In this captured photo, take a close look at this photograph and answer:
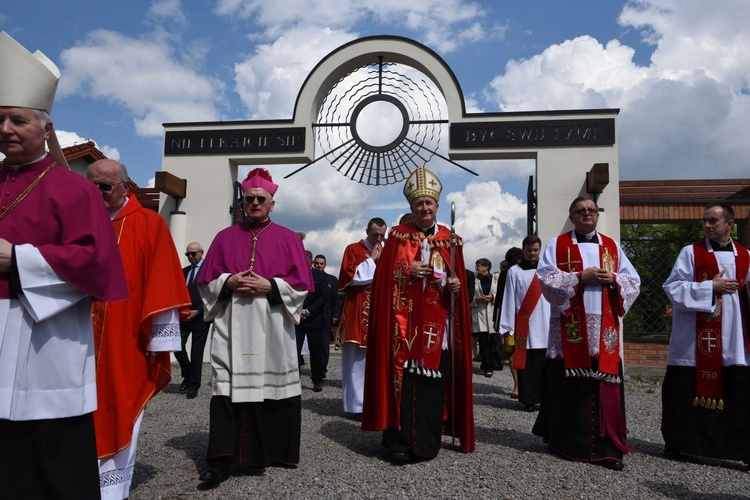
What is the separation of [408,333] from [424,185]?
1.21 metres

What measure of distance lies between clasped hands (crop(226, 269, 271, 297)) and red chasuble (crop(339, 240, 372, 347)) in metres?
2.56

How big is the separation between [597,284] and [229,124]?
748cm

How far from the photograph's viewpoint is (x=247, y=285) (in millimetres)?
4508

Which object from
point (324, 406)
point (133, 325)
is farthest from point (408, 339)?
point (324, 406)

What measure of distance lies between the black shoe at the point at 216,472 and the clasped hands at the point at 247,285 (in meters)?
1.15

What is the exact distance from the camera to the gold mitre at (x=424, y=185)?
525 cm

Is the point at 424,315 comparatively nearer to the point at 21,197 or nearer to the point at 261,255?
the point at 261,255

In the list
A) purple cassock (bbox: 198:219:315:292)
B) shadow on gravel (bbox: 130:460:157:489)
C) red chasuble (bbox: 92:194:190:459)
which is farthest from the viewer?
purple cassock (bbox: 198:219:315:292)

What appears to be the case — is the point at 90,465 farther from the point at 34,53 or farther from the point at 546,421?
the point at 546,421

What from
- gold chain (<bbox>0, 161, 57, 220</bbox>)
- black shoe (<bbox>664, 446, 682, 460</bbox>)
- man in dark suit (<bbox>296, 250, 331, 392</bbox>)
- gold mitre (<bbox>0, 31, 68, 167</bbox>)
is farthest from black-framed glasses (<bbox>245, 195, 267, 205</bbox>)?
man in dark suit (<bbox>296, 250, 331, 392</bbox>)

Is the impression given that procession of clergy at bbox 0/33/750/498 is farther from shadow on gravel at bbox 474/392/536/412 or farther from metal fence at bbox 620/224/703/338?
metal fence at bbox 620/224/703/338

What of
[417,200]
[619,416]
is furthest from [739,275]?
[417,200]

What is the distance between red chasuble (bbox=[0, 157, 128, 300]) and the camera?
7.69 ft

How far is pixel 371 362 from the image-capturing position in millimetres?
5164
